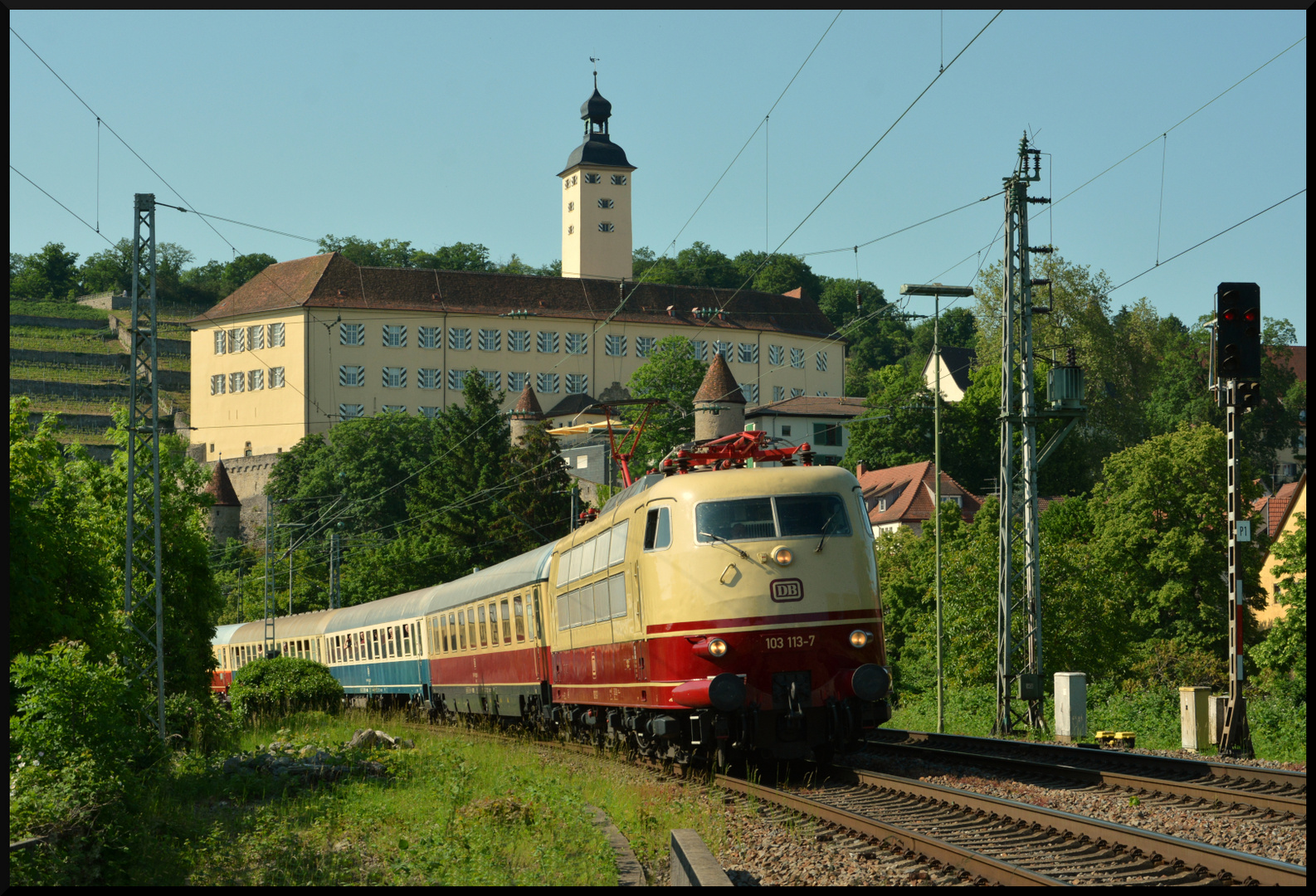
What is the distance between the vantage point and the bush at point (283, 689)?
32.8 metres

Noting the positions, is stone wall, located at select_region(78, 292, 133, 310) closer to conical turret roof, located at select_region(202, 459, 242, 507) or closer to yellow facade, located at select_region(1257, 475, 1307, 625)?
conical turret roof, located at select_region(202, 459, 242, 507)

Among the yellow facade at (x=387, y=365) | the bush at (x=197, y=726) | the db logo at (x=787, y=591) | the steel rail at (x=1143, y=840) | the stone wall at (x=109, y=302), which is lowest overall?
the bush at (x=197, y=726)

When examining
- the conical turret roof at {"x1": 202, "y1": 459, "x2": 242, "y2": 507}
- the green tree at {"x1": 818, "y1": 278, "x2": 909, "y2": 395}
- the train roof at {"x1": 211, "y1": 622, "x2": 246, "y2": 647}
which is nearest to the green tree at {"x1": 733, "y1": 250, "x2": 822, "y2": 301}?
the green tree at {"x1": 818, "y1": 278, "x2": 909, "y2": 395}

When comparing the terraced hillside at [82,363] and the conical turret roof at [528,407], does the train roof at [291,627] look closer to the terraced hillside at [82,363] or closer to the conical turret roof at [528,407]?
the conical turret roof at [528,407]

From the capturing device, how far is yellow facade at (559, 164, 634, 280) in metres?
134

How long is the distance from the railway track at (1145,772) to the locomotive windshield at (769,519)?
11.6 ft

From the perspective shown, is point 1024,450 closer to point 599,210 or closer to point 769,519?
point 769,519

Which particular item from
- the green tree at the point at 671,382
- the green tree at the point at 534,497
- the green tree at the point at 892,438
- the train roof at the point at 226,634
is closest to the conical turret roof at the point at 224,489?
the green tree at the point at 671,382

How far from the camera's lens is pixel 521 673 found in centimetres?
2339

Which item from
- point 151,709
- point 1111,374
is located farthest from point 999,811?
point 1111,374

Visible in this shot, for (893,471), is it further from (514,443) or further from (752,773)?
(752,773)

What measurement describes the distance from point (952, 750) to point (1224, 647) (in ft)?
142

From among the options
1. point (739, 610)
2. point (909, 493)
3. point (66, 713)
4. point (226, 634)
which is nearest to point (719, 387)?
point (909, 493)

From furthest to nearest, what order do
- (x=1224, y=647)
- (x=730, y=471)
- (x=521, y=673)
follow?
(x=1224, y=647)
(x=521, y=673)
(x=730, y=471)
